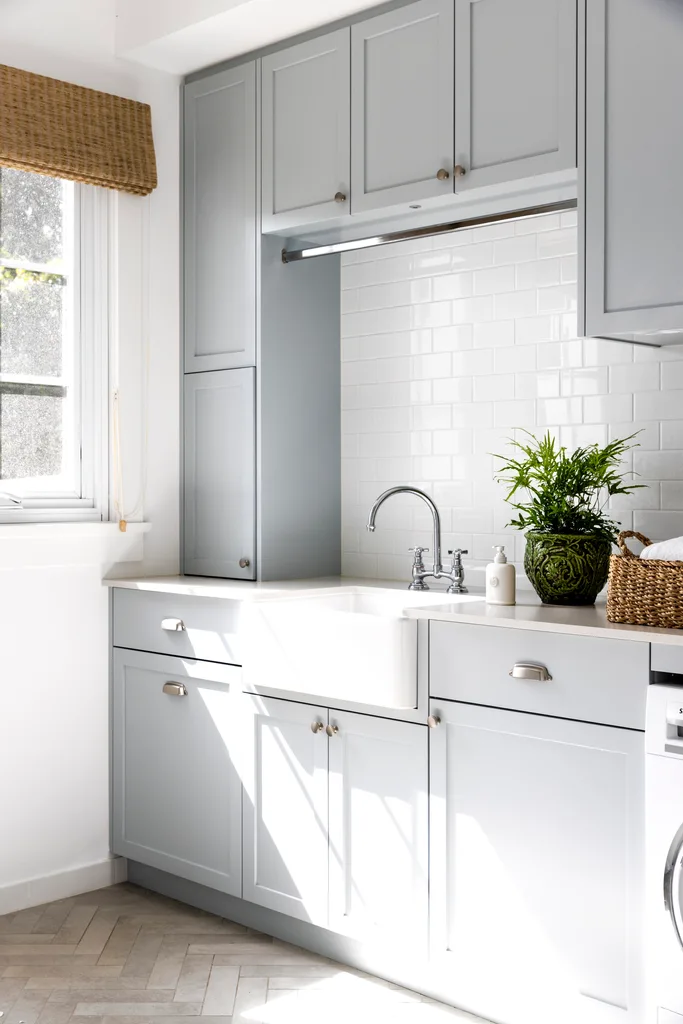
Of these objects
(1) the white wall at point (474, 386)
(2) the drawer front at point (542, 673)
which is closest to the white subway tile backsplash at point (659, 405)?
(1) the white wall at point (474, 386)

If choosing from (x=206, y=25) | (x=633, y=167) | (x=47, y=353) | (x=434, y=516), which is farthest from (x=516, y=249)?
(x=47, y=353)

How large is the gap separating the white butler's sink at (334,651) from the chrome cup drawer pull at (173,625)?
0.30 metres

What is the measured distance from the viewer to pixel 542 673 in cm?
228

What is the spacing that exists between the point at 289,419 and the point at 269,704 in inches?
39.3

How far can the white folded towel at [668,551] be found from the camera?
2242 millimetres

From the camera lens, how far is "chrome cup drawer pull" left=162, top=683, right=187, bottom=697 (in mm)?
3156

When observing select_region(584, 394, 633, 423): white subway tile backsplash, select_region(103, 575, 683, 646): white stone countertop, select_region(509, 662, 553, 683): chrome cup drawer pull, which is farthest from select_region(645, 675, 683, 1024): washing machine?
select_region(584, 394, 633, 423): white subway tile backsplash

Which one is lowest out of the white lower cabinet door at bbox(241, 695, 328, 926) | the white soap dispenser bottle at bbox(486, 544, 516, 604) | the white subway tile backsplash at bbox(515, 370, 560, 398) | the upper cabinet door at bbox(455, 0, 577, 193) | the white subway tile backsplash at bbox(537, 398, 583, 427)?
the white lower cabinet door at bbox(241, 695, 328, 926)

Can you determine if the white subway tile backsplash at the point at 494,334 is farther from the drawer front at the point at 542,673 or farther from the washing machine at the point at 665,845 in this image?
the washing machine at the point at 665,845

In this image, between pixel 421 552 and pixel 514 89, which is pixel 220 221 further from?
pixel 421 552

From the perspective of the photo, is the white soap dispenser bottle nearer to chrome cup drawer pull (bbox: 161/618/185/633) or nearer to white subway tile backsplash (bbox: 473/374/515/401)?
white subway tile backsplash (bbox: 473/374/515/401)

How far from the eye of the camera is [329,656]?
105 inches

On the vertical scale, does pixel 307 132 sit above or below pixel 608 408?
above

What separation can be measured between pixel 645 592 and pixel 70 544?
1.82 m
